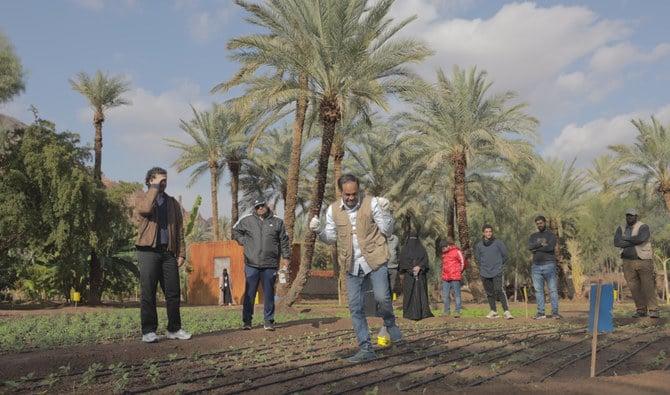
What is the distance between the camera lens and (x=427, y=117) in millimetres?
26422

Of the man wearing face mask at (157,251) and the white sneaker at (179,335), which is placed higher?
the man wearing face mask at (157,251)

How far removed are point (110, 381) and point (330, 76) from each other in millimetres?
13723

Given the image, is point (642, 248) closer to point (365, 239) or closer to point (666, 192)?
point (365, 239)

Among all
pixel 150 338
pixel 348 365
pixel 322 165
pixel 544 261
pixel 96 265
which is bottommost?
pixel 348 365

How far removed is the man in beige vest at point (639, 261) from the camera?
1189 cm

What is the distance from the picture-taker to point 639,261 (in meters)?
12.0

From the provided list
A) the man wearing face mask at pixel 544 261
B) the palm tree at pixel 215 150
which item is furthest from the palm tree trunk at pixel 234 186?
the man wearing face mask at pixel 544 261

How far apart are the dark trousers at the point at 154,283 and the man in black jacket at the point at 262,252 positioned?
156 centimetres

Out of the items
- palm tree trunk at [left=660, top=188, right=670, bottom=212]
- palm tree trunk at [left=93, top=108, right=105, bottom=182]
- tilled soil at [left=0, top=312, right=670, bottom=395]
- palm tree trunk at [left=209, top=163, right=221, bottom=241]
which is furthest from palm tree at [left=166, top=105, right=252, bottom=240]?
tilled soil at [left=0, top=312, right=670, bottom=395]

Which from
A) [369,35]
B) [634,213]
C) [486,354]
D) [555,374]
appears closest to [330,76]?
[369,35]

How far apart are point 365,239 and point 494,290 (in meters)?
7.18

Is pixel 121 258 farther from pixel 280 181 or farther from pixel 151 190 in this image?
pixel 151 190

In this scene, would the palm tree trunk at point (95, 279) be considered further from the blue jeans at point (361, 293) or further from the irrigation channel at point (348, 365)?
the blue jeans at point (361, 293)

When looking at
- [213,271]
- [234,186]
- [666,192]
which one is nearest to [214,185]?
[234,186]
